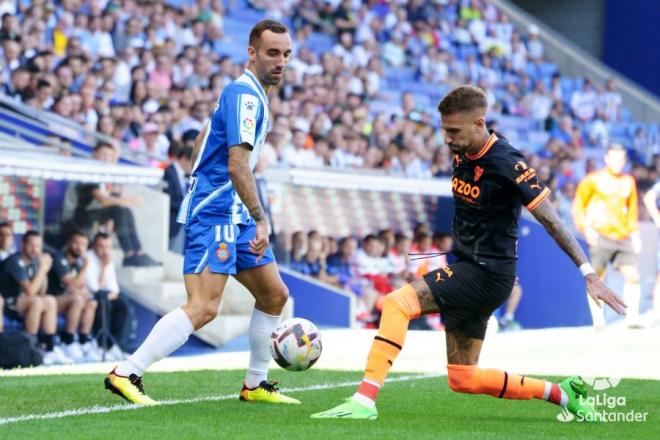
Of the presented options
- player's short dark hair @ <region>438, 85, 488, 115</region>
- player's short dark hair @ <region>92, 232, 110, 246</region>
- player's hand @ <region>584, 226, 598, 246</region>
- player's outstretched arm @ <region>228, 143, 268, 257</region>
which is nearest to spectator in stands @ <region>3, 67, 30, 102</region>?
player's short dark hair @ <region>92, 232, 110, 246</region>

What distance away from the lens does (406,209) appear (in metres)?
17.9

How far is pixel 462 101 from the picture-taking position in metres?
7.14

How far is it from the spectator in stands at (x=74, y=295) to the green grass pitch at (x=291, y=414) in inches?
108

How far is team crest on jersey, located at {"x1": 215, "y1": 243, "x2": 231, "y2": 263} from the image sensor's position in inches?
312

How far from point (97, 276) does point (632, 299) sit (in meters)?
7.31

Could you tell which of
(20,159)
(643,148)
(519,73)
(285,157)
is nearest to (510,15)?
(519,73)

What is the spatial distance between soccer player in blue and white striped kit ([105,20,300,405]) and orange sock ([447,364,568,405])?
1390 mm

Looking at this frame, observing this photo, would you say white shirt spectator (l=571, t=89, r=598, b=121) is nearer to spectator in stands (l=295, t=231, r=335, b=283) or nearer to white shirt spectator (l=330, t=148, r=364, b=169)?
white shirt spectator (l=330, t=148, r=364, b=169)

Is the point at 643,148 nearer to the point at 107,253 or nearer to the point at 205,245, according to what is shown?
the point at 107,253

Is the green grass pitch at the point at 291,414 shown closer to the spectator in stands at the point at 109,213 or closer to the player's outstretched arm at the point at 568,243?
the player's outstretched arm at the point at 568,243

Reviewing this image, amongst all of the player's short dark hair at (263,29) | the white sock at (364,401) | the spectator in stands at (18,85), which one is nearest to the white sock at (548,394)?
the white sock at (364,401)

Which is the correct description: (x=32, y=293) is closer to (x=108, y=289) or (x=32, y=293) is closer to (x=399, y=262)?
(x=108, y=289)

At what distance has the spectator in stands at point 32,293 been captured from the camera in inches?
500

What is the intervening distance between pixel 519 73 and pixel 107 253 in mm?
17026
